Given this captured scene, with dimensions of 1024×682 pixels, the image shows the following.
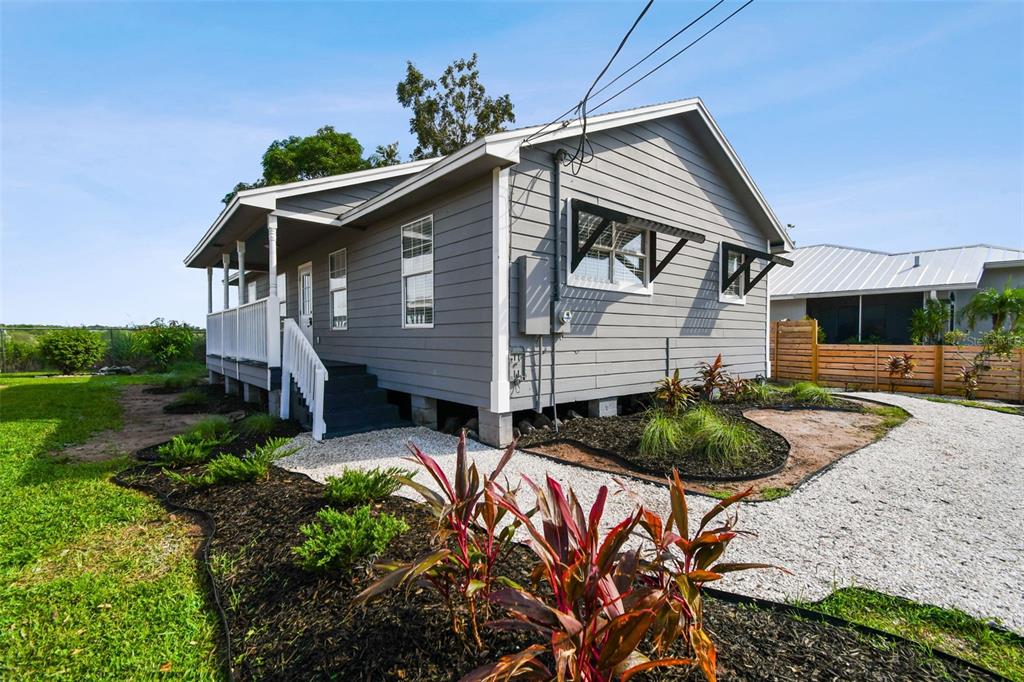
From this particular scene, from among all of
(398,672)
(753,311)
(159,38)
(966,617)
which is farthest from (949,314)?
(159,38)

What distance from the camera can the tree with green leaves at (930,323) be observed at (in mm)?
12617

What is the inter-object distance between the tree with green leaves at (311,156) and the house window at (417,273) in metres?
16.3

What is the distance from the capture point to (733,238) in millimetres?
9062

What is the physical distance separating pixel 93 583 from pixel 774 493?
490cm

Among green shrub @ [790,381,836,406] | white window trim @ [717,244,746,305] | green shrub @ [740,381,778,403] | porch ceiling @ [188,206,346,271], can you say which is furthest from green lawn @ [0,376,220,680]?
green shrub @ [790,381,836,406]

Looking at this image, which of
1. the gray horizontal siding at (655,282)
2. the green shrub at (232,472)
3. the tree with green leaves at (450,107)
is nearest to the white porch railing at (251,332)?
the green shrub at (232,472)

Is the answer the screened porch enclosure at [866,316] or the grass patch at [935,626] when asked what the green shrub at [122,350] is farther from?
the screened porch enclosure at [866,316]

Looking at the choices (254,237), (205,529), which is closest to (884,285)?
(254,237)

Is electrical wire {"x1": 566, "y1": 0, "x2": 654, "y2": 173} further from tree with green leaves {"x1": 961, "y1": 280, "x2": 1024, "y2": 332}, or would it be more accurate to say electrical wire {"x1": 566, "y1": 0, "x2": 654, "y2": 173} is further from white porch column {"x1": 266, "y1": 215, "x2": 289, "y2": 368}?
tree with green leaves {"x1": 961, "y1": 280, "x2": 1024, "y2": 332}

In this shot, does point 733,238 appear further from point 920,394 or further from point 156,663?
point 156,663

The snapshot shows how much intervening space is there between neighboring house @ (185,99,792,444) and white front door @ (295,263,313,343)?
0.64 m

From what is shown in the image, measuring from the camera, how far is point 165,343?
52.4 feet

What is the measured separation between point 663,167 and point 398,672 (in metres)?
7.66

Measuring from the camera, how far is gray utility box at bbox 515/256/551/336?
18.1 feet
